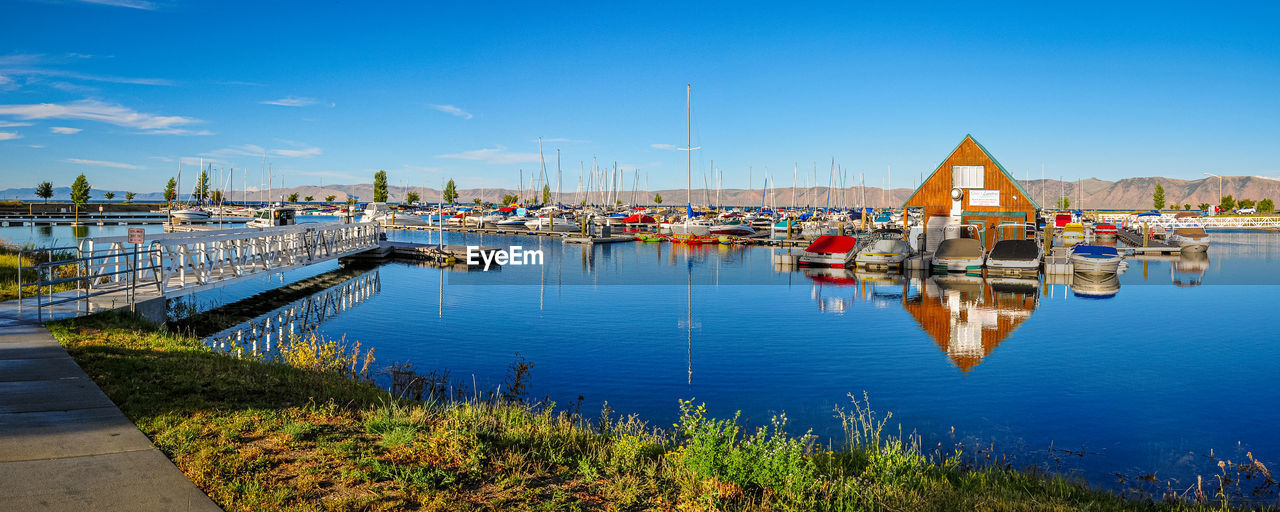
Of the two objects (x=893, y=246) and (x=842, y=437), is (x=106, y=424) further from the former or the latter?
(x=893, y=246)

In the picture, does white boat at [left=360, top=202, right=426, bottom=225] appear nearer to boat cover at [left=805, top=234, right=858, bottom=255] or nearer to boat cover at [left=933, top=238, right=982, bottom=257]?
boat cover at [left=805, top=234, right=858, bottom=255]

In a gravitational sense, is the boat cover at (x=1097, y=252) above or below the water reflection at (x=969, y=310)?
above

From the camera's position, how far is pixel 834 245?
4603cm

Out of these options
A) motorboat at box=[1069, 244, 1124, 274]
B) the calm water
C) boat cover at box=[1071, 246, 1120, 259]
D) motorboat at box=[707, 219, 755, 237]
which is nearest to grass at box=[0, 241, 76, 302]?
the calm water

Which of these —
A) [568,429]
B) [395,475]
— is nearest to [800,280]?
[568,429]

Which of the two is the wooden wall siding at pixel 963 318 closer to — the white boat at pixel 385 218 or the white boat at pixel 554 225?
the white boat at pixel 554 225

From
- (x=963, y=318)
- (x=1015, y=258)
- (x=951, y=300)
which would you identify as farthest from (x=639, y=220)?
(x=963, y=318)

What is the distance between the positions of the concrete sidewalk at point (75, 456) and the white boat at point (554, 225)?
63429 mm

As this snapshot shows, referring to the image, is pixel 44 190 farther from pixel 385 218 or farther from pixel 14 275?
pixel 14 275

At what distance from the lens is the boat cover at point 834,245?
4569 centimetres

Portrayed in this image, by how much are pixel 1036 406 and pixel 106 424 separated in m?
14.9

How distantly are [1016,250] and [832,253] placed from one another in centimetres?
950

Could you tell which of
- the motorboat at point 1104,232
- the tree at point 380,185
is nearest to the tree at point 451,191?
the tree at point 380,185

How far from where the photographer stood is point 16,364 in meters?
11.3
